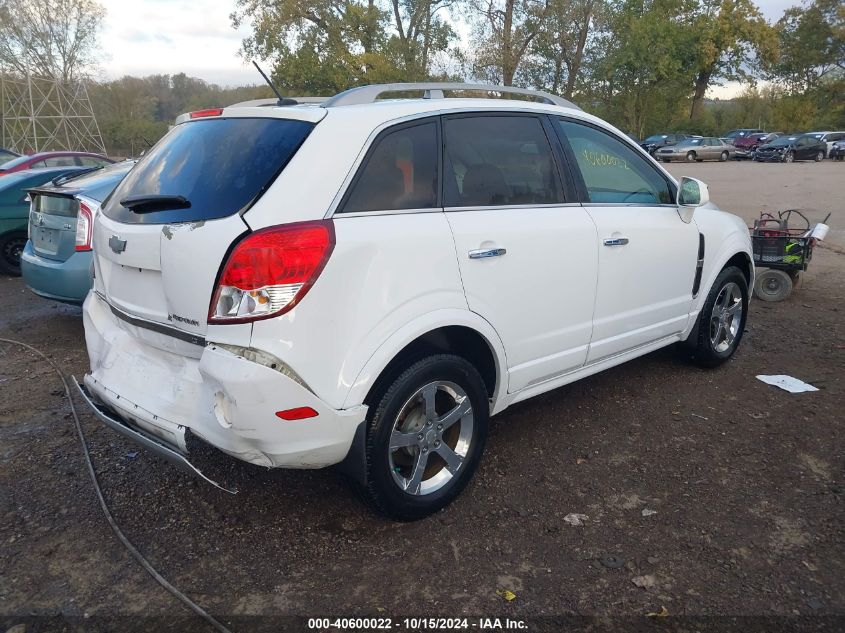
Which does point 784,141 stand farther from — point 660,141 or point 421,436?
point 421,436

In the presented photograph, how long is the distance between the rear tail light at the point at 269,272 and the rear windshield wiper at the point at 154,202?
0.47 m

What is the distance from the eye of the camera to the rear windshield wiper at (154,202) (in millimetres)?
2758

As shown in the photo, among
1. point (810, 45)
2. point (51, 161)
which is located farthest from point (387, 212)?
point (810, 45)

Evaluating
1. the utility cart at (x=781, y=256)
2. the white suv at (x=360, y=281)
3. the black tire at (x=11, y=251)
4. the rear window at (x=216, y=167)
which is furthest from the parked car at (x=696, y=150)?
the rear window at (x=216, y=167)

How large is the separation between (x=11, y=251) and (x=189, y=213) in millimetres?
7233

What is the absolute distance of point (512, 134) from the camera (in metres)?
3.45

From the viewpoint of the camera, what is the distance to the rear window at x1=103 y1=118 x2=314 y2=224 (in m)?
2.62

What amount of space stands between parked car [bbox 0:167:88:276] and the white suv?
5950 mm

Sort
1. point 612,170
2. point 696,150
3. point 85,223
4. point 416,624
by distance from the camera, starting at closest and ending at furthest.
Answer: point 416,624 < point 612,170 < point 85,223 < point 696,150

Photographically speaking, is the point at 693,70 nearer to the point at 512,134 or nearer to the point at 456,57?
the point at 456,57

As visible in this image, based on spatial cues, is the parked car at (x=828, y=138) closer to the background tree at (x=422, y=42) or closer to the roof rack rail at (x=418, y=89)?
the background tree at (x=422, y=42)

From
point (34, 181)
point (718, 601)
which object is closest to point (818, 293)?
point (718, 601)

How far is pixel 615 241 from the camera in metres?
3.70

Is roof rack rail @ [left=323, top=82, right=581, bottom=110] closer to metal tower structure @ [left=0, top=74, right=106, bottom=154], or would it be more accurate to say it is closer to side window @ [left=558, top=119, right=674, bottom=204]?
side window @ [left=558, top=119, right=674, bottom=204]
